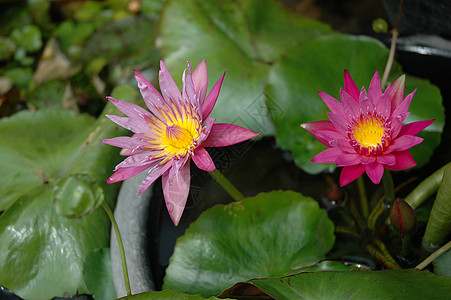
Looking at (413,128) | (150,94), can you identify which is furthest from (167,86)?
(413,128)

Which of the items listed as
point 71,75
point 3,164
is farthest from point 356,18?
point 3,164

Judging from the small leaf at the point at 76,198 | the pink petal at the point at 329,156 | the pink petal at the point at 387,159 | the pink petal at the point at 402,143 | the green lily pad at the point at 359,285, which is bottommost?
the green lily pad at the point at 359,285

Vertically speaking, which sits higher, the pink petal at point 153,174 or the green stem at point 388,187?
the pink petal at point 153,174

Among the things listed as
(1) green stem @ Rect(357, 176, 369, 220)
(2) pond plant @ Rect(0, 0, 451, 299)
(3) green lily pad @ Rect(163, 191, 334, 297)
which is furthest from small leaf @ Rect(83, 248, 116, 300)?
(1) green stem @ Rect(357, 176, 369, 220)

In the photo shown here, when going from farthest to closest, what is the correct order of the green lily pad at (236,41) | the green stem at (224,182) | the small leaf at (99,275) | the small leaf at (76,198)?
1. the green lily pad at (236,41)
2. the small leaf at (99,275)
3. the green stem at (224,182)
4. the small leaf at (76,198)

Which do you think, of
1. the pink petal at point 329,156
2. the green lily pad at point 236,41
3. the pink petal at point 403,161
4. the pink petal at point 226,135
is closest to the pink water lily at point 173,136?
the pink petal at point 226,135

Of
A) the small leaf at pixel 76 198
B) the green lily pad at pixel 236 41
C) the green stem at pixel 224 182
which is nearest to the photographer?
the small leaf at pixel 76 198

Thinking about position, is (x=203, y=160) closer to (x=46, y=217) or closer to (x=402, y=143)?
(x=402, y=143)

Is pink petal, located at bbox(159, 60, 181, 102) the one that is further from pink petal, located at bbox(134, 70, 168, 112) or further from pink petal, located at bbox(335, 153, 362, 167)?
pink petal, located at bbox(335, 153, 362, 167)

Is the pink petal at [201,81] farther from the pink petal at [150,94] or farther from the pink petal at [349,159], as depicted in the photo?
the pink petal at [349,159]
